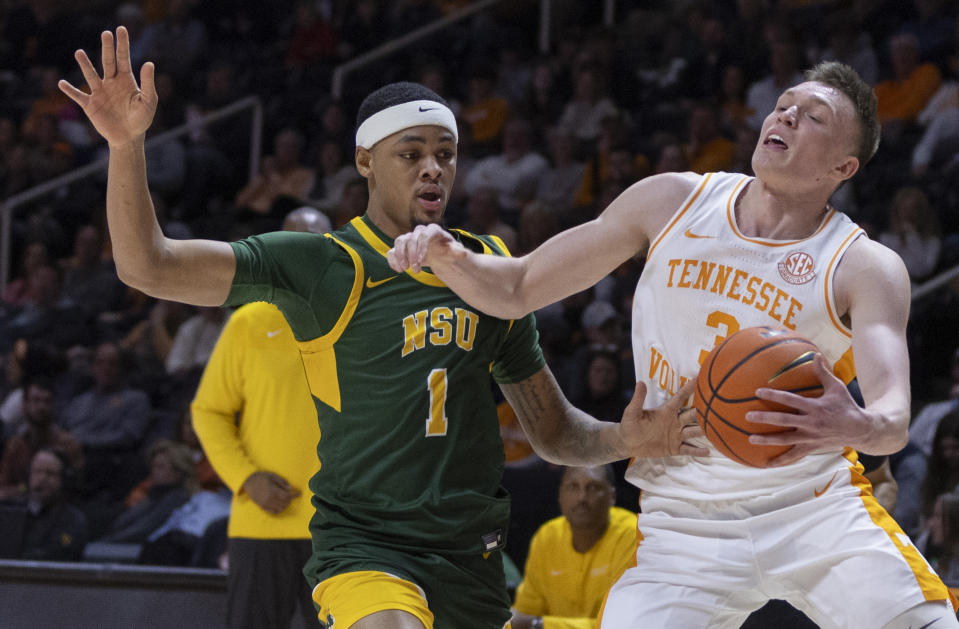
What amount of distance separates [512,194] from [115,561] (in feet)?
14.8

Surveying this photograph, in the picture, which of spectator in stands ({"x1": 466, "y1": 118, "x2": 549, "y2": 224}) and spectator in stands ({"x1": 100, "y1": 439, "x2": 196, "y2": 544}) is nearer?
spectator in stands ({"x1": 100, "y1": 439, "x2": 196, "y2": 544})

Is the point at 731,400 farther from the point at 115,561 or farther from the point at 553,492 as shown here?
the point at 115,561

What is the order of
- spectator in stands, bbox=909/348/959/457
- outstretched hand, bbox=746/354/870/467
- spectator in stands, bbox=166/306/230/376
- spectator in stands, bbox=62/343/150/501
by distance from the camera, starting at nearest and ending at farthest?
outstretched hand, bbox=746/354/870/467 < spectator in stands, bbox=909/348/959/457 < spectator in stands, bbox=62/343/150/501 < spectator in stands, bbox=166/306/230/376

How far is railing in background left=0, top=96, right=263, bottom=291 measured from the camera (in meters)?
10.9

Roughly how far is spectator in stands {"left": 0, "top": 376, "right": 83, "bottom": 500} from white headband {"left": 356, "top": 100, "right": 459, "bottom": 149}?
5.21m

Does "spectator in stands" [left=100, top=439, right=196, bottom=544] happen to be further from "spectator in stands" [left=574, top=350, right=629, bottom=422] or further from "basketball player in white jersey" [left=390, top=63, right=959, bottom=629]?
"basketball player in white jersey" [left=390, top=63, right=959, bottom=629]

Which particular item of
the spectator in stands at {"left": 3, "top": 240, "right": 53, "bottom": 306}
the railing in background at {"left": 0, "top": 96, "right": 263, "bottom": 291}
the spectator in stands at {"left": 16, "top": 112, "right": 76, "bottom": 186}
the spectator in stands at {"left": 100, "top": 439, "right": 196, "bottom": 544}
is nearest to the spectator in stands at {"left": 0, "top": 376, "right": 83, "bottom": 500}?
the spectator in stands at {"left": 100, "top": 439, "right": 196, "bottom": 544}

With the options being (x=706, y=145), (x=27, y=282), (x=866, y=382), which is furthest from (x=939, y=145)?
(x=27, y=282)

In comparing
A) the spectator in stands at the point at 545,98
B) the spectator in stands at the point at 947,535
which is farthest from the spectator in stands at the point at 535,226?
the spectator in stands at the point at 947,535

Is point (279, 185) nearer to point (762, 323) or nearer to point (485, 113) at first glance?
point (485, 113)

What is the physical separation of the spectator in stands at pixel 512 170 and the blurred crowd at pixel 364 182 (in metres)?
0.02

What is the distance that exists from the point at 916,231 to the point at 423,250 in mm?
5505

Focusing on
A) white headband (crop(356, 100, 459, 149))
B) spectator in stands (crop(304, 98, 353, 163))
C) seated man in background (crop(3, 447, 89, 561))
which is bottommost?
seated man in background (crop(3, 447, 89, 561))

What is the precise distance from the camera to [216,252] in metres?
3.30
